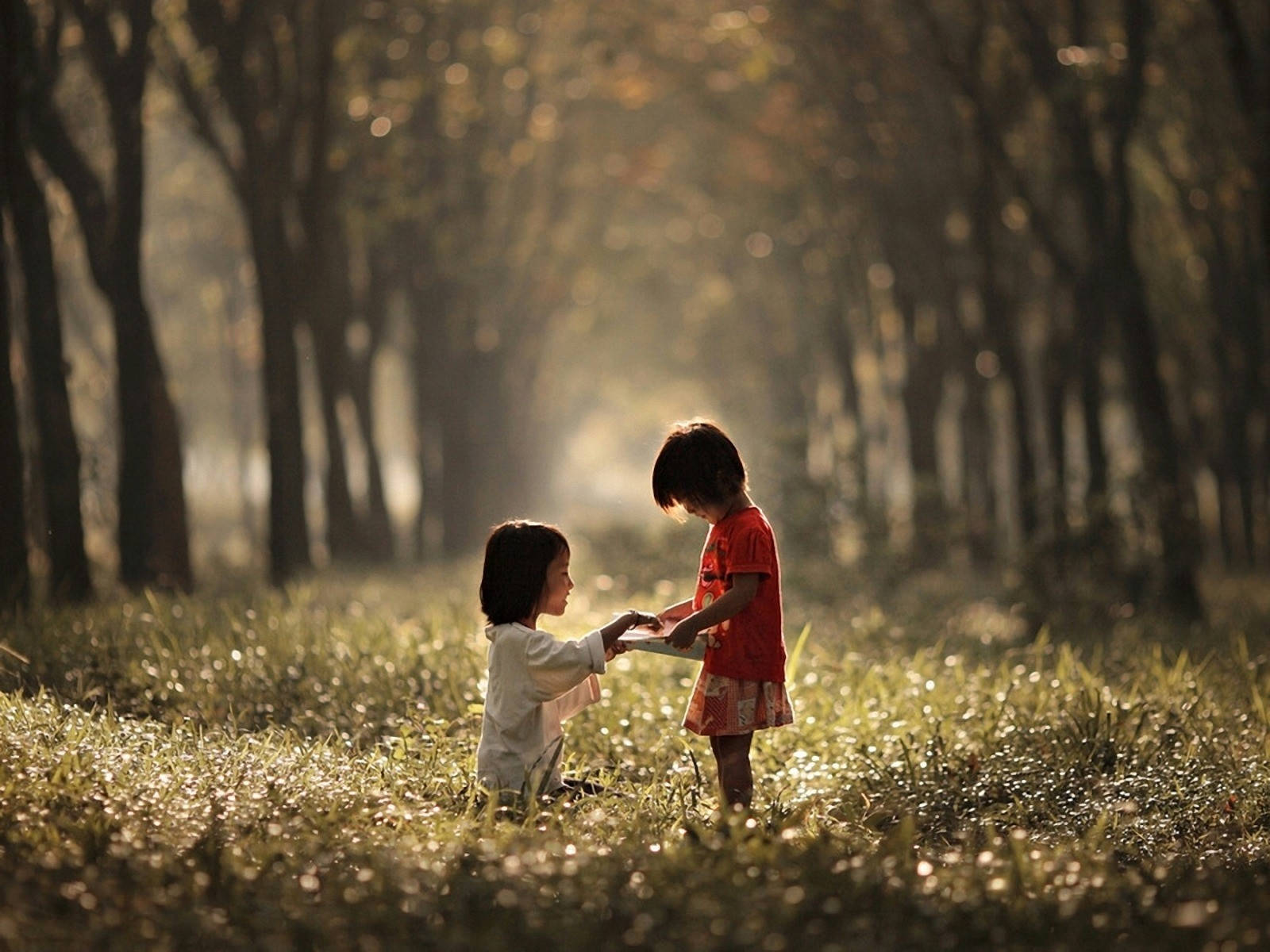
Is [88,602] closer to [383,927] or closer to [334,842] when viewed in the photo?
[334,842]

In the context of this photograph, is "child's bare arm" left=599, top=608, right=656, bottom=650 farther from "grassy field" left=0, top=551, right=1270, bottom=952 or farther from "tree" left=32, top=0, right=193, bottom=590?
"tree" left=32, top=0, right=193, bottom=590

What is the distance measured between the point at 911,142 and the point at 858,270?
6.13m

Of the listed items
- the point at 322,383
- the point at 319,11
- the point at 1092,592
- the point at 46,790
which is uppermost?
the point at 319,11

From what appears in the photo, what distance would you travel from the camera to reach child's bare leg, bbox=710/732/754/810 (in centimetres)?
651

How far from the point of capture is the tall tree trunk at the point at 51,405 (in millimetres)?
11797

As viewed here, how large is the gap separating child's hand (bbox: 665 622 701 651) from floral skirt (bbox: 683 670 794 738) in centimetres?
35

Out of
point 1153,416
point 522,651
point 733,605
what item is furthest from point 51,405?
point 1153,416

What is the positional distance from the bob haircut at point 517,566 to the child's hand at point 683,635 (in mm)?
550

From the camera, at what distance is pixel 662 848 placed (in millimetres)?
5559

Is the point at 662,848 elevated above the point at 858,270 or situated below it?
below

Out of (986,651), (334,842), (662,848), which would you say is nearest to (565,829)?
(662,848)

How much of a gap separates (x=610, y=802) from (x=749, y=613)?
0.97 meters

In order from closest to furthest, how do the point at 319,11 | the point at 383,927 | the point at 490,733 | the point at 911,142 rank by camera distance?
1. the point at 383,927
2. the point at 490,733
3. the point at 319,11
4. the point at 911,142

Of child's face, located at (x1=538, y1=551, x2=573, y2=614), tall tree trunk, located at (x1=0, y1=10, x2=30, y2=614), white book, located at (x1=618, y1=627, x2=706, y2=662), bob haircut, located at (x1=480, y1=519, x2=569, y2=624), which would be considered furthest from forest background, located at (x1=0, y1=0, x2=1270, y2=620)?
white book, located at (x1=618, y1=627, x2=706, y2=662)
